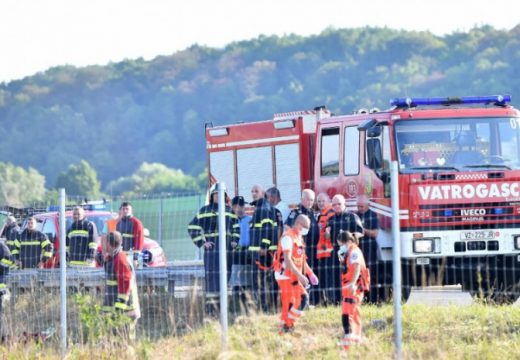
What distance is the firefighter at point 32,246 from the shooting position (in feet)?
61.5

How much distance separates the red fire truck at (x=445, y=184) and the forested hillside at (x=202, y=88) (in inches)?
3163

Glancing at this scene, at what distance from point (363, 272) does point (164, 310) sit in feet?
13.3

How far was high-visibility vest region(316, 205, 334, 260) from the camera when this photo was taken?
15410 millimetres

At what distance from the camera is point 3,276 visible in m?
15.3

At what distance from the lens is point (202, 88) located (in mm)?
131625

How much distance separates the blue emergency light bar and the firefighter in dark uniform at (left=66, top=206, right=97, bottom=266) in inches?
197

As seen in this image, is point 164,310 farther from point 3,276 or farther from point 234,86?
point 234,86

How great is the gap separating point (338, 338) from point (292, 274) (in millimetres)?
929

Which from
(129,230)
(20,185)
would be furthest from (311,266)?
(20,185)

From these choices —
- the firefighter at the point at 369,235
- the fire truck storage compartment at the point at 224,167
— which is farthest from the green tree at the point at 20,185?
the firefighter at the point at 369,235

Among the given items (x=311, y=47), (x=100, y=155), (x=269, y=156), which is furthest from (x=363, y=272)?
(x=311, y=47)

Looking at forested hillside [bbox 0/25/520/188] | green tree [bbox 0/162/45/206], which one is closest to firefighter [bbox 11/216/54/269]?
green tree [bbox 0/162/45/206]

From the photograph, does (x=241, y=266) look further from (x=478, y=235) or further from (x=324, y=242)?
(x=478, y=235)

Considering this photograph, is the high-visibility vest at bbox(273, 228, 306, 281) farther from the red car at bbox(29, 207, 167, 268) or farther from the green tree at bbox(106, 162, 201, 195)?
the green tree at bbox(106, 162, 201, 195)
